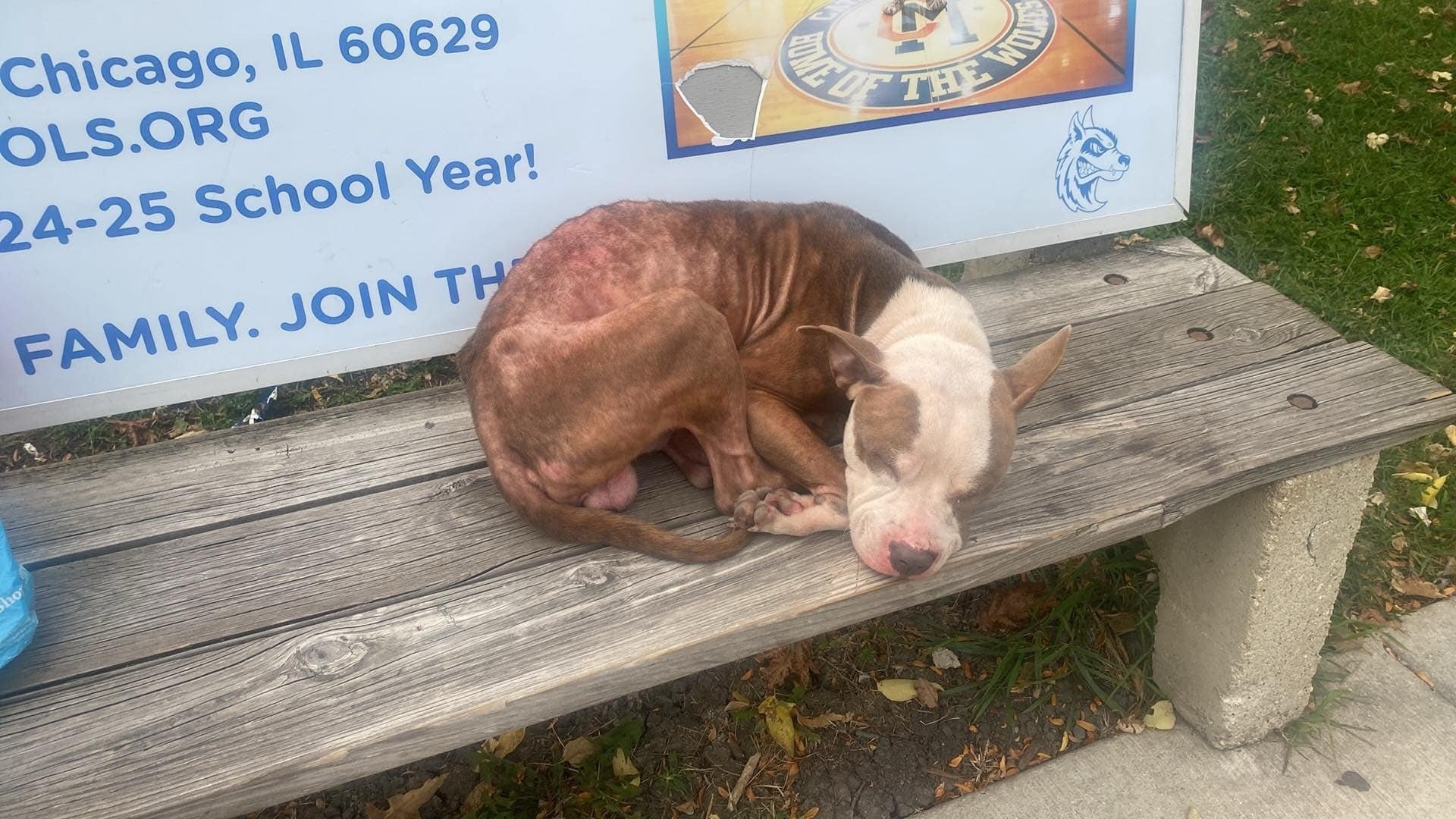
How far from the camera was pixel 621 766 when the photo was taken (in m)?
3.20

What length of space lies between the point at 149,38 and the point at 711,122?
64.5 inches

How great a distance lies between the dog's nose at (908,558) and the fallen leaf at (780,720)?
1211mm

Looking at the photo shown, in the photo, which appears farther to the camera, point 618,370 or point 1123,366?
point 1123,366

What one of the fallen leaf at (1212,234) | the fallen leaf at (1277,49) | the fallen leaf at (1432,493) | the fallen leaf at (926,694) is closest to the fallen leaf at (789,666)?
the fallen leaf at (926,694)

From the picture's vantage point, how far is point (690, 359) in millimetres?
2492

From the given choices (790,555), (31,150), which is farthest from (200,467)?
(790,555)

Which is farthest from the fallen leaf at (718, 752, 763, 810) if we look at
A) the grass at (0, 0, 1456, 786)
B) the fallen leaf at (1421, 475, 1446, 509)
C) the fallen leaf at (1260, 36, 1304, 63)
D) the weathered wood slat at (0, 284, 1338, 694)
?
the fallen leaf at (1260, 36, 1304, 63)

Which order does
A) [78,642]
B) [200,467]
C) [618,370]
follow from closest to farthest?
[78,642]
[618,370]
[200,467]

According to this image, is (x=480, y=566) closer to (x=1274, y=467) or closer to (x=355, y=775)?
(x=355, y=775)

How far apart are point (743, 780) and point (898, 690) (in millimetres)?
632

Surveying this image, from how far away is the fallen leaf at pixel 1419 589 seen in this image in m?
3.67

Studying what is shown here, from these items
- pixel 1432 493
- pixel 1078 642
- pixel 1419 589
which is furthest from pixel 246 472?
pixel 1432 493

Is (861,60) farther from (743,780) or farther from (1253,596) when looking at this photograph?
(743,780)

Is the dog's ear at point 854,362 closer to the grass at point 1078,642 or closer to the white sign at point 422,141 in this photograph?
the white sign at point 422,141
